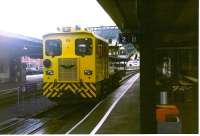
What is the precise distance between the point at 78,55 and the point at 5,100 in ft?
22.4

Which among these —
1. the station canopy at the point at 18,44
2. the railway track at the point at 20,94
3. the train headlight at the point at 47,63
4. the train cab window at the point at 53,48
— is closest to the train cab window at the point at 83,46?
the train cab window at the point at 53,48

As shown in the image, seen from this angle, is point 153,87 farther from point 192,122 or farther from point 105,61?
point 105,61

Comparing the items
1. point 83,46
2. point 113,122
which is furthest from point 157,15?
point 113,122

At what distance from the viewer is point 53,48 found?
19.3m

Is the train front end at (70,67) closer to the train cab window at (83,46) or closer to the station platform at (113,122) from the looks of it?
the train cab window at (83,46)

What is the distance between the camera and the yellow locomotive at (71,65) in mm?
18891

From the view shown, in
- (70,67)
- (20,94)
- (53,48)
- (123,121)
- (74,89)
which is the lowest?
(20,94)

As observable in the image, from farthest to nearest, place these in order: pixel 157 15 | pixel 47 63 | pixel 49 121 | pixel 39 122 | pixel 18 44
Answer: pixel 18 44
pixel 157 15
pixel 47 63
pixel 49 121
pixel 39 122

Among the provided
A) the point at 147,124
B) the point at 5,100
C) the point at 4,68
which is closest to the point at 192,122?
the point at 147,124

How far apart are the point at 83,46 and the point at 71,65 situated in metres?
0.90

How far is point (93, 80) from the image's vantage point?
18.9m

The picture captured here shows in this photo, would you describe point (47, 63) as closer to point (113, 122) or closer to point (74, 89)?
point (74, 89)

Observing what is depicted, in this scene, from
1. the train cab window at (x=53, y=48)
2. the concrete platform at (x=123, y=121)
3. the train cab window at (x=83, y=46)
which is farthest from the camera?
the train cab window at (x=53, y=48)

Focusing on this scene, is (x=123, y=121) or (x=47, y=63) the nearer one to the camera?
(x=123, y=121)
